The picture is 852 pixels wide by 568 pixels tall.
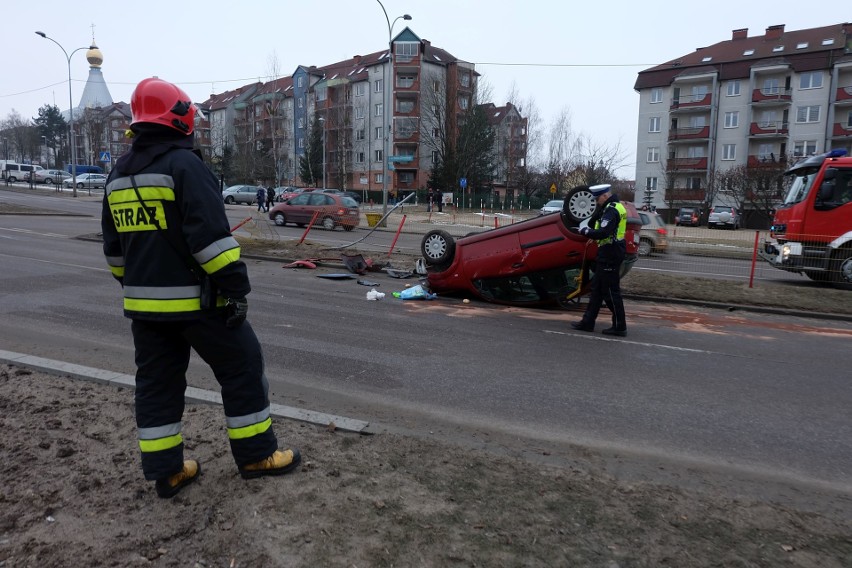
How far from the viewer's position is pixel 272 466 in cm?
320

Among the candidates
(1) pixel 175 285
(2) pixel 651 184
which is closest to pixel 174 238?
(1) pixel 175 285

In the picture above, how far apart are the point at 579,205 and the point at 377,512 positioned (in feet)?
21.3

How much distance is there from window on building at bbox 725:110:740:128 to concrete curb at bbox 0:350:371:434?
214 ft

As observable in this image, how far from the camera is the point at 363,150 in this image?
72375 mm

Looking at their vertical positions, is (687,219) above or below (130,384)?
above

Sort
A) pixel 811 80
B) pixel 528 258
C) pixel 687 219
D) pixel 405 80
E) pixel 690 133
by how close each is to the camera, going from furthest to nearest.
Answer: pixel 405 80 < pixel 690 133 < pixel 811 80 < pixel 687 219 < pixel 528 258

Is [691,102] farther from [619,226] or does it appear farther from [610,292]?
[610,292]

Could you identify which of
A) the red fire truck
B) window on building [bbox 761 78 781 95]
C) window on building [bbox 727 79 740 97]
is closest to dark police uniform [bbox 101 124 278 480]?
the red fire truck

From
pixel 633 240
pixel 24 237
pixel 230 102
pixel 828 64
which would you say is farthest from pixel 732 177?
pixel 230 102

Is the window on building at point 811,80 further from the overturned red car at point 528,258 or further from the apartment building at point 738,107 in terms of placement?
the overturned red car at point 528,258

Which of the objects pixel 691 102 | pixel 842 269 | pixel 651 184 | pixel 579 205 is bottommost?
pixel 842 269

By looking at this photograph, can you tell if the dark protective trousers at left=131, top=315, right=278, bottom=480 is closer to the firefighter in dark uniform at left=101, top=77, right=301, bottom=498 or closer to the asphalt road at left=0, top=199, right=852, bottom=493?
the firefighter in dark uniform at left=101, top=77, right=301, bottom=498

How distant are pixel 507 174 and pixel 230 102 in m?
45.6

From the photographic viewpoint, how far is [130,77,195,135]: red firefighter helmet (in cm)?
299
